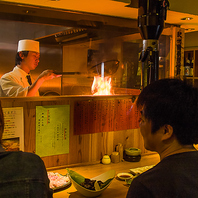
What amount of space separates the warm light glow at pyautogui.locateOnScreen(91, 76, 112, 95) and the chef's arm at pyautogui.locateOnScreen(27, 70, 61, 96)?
1.25ft

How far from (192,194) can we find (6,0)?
181cm

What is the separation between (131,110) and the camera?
8.50 feet

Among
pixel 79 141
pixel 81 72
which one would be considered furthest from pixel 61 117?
pixel 81 72

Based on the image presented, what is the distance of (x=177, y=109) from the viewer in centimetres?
104

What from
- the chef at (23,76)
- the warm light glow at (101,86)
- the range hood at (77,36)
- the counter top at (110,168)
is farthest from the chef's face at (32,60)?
the counter top at (110,168)

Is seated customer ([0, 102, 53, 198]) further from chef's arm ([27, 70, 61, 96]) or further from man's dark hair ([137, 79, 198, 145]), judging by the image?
chef's arm ([27, 70, 61, 96])

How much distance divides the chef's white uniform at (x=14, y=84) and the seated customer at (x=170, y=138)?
1236mm

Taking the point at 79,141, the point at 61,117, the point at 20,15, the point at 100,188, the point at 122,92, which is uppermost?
the point at 20,15

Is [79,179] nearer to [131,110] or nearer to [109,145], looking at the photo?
[109,145]

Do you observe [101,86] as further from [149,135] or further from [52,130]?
[149,135]

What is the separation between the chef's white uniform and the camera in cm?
211

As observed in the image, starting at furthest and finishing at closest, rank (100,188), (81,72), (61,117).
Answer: (81,72) < (61,117) < (100,188)

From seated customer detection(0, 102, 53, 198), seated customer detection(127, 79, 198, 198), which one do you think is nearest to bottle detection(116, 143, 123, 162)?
seated customer detection(127, 79, 198, 198)

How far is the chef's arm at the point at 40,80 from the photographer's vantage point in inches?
86.3
